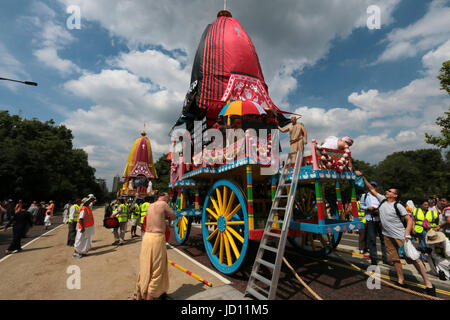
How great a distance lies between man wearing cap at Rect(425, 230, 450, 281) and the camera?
4.34m

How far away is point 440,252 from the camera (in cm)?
447

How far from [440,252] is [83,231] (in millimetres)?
9437

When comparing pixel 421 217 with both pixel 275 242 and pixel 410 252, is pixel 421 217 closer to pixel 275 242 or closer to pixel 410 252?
pixel 410 252

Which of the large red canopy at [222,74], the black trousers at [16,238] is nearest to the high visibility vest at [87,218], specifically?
the black trousers at [16,238]

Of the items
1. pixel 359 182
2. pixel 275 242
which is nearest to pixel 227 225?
pixel 275 242

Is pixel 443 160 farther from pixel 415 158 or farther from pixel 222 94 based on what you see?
pixel 222 94

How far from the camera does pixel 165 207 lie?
374cm

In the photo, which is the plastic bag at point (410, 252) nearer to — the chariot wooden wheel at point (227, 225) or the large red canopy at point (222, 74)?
the chariot wooden wheel at point (227, 225)

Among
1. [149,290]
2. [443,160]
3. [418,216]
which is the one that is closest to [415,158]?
[443,160]

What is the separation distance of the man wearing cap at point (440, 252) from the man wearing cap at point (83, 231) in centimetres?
927

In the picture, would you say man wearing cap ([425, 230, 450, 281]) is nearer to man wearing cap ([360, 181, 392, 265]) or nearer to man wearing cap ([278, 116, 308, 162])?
man wearing cap ([360, 181, 392, 265])

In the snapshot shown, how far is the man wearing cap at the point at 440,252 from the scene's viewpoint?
4340 mm

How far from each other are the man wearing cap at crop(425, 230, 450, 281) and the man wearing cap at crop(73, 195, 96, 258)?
927 centimetres
